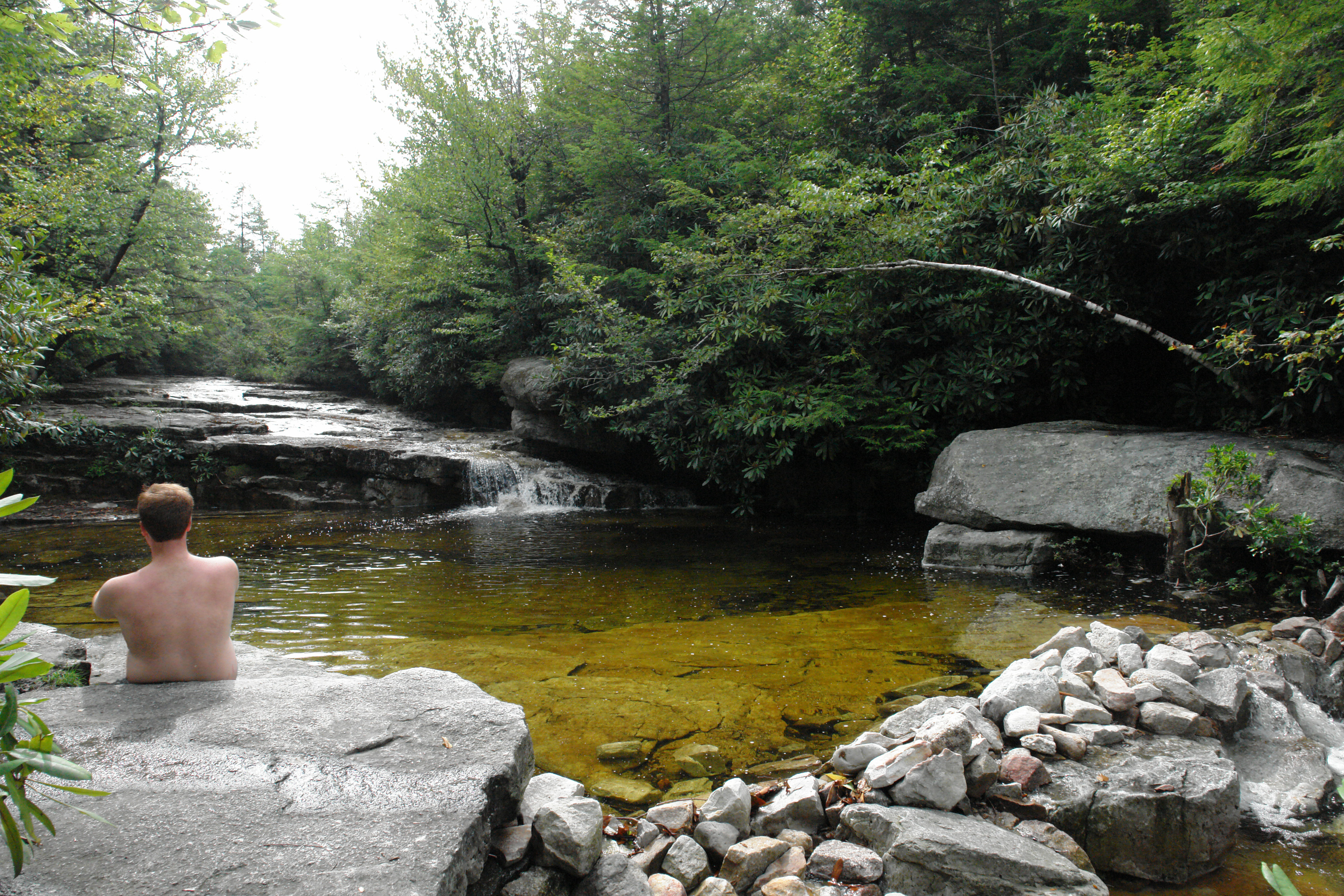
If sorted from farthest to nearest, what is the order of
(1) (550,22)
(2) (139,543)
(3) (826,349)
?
1. (1) (550,22)
2. (3) (826,349)
3. (2) (139,543)

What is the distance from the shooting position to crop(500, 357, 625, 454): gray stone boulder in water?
13.0 meters

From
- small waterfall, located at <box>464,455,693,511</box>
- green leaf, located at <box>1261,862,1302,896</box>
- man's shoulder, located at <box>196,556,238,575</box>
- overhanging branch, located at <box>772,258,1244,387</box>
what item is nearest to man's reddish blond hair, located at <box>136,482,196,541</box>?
man's shoulder, located at <box>196,556,238,575</box>

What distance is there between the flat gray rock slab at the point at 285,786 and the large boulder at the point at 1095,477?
6.08m

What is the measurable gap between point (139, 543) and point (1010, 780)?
10190mm

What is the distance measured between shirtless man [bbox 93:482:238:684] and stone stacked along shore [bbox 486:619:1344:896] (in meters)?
1.56

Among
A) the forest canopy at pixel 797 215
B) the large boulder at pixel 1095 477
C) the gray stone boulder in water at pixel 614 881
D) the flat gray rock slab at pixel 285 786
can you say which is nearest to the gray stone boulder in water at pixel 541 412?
the forest canopy at pixel 797 215

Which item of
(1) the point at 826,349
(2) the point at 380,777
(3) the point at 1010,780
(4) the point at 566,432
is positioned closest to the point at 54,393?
(4) the point at 566,432

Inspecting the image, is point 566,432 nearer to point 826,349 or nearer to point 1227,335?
point 826,349

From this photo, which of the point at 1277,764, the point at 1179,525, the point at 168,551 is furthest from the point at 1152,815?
the point at 1179,525

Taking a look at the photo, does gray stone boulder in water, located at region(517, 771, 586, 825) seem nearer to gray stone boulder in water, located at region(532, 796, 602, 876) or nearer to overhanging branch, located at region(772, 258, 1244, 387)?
gray stone boulder in water, located at region(532, 796, 602, 876)

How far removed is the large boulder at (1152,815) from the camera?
248 centimetres

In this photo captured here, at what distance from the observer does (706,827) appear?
7.95ft

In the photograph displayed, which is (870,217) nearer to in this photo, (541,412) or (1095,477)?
(1095,477)

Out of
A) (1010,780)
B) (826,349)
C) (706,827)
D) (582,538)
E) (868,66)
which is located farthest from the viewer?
(868,66)
